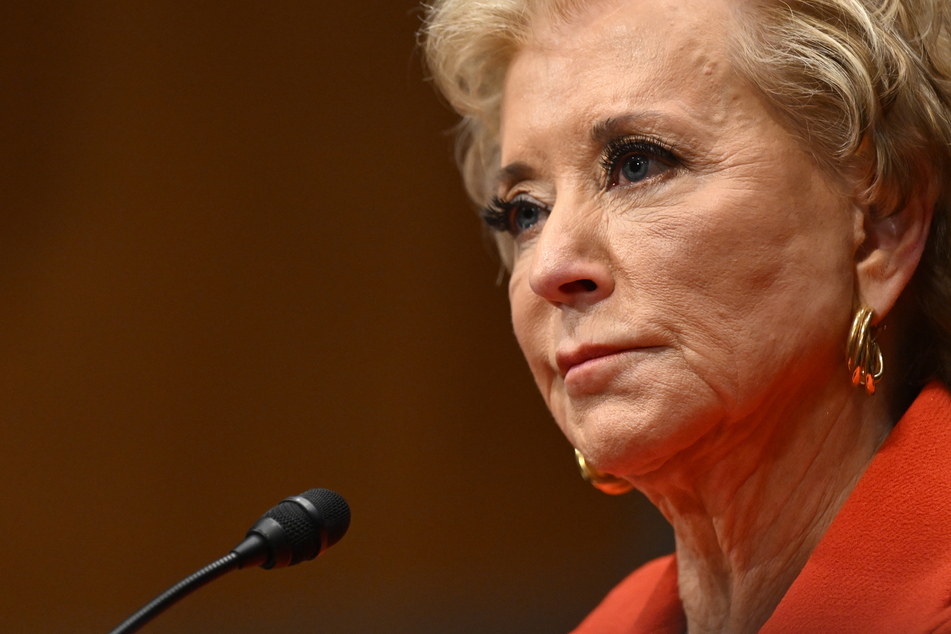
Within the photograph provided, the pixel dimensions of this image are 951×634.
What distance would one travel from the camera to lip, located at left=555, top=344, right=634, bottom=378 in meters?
1.37

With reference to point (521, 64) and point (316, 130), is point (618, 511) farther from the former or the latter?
point (521, 64)

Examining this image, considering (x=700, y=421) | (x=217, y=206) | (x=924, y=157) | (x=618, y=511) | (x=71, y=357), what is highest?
(x=217, y=206)

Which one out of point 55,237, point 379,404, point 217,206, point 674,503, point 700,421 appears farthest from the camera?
point 379,404

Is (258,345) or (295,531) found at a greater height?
(258,345)

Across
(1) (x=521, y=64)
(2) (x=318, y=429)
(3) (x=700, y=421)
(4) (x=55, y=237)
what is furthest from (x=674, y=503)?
(4) (x=55, y=237)

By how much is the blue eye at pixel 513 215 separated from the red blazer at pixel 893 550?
2.22 ft

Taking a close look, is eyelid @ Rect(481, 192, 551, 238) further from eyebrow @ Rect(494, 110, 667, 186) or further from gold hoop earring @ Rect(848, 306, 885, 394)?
gold hoop earring @ Rect(848, 306, 885, 394)

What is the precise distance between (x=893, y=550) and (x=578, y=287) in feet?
1.83

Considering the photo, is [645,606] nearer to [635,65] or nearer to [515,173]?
[515,173]

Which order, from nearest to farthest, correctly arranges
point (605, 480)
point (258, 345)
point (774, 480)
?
point (774, 480) → point (605, 480) → point (258, 345)

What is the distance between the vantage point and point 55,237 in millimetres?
3070

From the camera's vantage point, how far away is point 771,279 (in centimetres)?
132

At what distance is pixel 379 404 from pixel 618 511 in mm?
1047

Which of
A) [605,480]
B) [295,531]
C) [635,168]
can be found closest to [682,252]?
[635,168]
